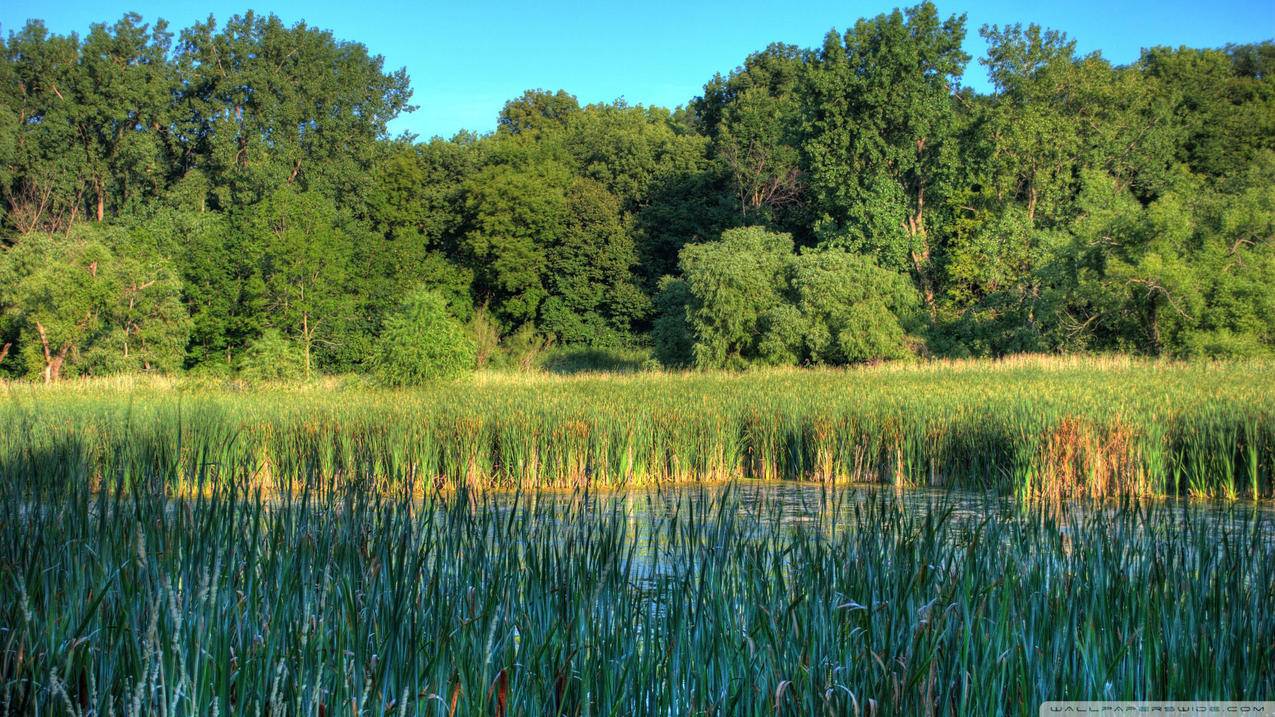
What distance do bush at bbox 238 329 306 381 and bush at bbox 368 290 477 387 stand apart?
625cm

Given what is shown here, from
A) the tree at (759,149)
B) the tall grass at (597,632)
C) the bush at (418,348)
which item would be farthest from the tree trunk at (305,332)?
the tall grass at (597,632)

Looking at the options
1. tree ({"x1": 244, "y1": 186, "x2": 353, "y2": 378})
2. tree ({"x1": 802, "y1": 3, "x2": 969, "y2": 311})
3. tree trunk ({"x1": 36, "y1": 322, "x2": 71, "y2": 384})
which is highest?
tree ({"x1": 802, "y1": 3, "x2": 969, "y2": 311})

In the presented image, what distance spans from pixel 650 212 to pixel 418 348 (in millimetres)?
21742

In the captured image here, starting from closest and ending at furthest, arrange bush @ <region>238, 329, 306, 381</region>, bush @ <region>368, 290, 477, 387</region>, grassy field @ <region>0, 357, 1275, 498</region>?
grassy field @ <region>0, 357, 1275, 498</region>
bush @ <region>368, 290, 477, 387</region>
bush @ <region>238, 329, 306, 381</region>

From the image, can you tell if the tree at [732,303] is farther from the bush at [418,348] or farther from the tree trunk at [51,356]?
the tree trunk at [51,356]

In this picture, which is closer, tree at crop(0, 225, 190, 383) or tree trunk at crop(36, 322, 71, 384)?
tree at crop(0, 225, 190, 383)

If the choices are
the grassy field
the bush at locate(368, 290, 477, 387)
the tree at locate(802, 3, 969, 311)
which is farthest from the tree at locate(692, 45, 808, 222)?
the grassy field

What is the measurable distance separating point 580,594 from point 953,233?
3202 centimetres

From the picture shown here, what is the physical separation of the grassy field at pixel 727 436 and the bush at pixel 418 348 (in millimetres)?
5159

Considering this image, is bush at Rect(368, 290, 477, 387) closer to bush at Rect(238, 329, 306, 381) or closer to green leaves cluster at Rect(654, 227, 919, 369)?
bush at Rect(238, 329, 306, 381)

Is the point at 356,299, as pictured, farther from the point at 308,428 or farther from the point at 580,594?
the point at 580,594

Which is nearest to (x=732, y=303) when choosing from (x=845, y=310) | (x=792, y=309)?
(x=792, y=309)

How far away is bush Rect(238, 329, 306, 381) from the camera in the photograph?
25281 mm

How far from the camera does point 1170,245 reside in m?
24.2
